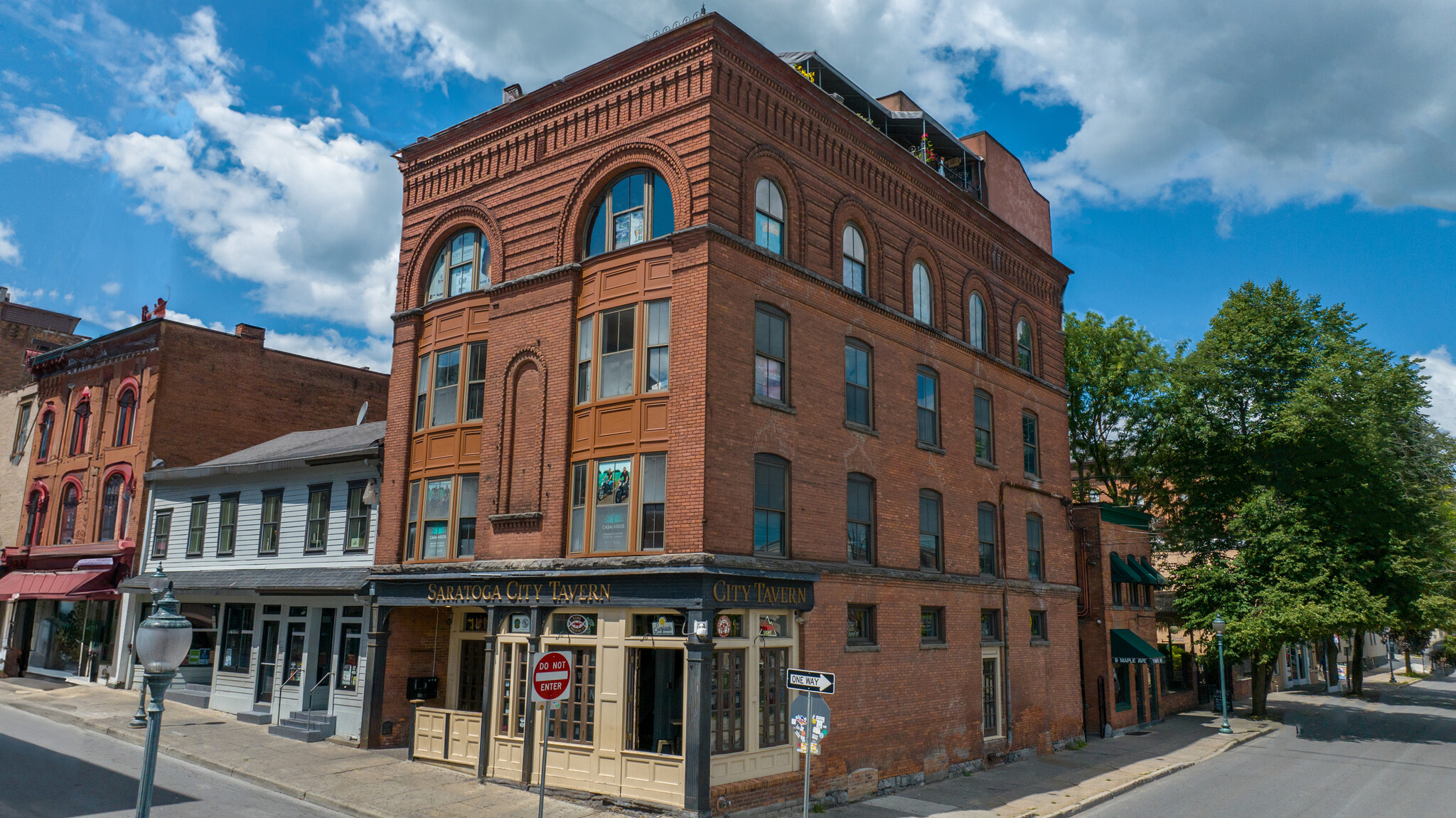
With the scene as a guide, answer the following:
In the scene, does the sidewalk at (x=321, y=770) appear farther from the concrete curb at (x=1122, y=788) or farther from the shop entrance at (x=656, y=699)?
the concrete curb at (x=1122, y=788)

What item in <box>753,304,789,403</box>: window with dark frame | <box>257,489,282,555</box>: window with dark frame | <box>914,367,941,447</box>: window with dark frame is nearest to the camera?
<box>753,304,789,403</box>: window with dark frame

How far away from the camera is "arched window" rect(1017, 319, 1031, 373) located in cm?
2739

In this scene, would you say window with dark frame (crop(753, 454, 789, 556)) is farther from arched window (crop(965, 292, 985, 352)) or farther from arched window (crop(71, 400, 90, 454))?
arched window (crop(71, 400, 90, 454))

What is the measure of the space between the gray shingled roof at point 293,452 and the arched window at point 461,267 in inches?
162

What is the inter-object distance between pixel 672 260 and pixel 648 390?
8.10 ft

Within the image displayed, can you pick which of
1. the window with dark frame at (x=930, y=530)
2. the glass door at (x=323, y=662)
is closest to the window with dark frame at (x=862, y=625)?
the window with dark frame at (x=930, y=530)

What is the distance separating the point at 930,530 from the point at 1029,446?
6.61 meters

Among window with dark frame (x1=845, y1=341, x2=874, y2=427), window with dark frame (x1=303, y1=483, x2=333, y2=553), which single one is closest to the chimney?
window with dark frame (x1=303, y1=483, x2=333, y2=553)

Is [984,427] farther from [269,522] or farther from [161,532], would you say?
[161,532]

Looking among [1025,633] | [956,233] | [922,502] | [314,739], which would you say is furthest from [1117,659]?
[314,739]

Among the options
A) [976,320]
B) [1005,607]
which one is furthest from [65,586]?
[976,320]

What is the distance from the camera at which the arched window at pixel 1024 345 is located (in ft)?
89.9

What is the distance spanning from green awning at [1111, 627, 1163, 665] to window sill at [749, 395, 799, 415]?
58.4 ft

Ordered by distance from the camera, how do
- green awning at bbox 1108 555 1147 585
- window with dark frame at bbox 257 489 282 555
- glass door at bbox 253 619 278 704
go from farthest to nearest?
green awning at bbox 1108 555 1147 585, window with dark frame at bbox 257 489 282 555, glass door at bbox 253 619 278 704
